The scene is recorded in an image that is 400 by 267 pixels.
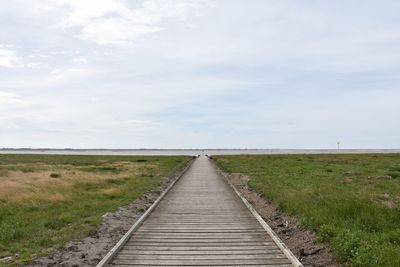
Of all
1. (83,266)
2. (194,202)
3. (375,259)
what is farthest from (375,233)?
(194,202)

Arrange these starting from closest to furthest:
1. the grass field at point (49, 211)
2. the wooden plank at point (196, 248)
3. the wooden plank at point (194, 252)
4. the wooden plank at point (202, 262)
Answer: the wooden plank at point (202, 262), the wooden plank at point (194, 252), the wooden plank at point (196, 248), the grass field at point (49, 211)

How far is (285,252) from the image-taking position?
29.7 ft

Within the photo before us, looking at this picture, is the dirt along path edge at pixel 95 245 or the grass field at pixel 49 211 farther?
the grass field at pixel 49 211

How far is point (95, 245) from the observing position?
10.5 meters

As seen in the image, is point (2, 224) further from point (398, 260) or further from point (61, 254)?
point (398, 260)

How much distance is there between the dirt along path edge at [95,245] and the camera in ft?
29.0

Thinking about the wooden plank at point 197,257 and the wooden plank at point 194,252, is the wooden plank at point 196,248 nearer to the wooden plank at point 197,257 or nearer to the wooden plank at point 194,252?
the wooden plank at point 194,252

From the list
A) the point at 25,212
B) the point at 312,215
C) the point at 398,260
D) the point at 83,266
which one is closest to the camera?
the point at 398,260

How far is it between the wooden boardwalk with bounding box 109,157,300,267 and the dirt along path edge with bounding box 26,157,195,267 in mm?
547

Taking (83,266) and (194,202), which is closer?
(83,266)

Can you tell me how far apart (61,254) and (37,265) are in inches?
39.0

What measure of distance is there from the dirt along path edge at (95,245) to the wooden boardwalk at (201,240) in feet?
1.79

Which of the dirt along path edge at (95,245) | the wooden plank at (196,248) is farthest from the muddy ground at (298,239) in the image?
the dirt along path edge at (95,245)

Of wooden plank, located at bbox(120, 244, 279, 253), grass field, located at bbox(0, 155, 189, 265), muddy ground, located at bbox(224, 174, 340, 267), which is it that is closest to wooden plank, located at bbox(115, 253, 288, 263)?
wooden plank, located at bbox(120, 244, 279, 253)
